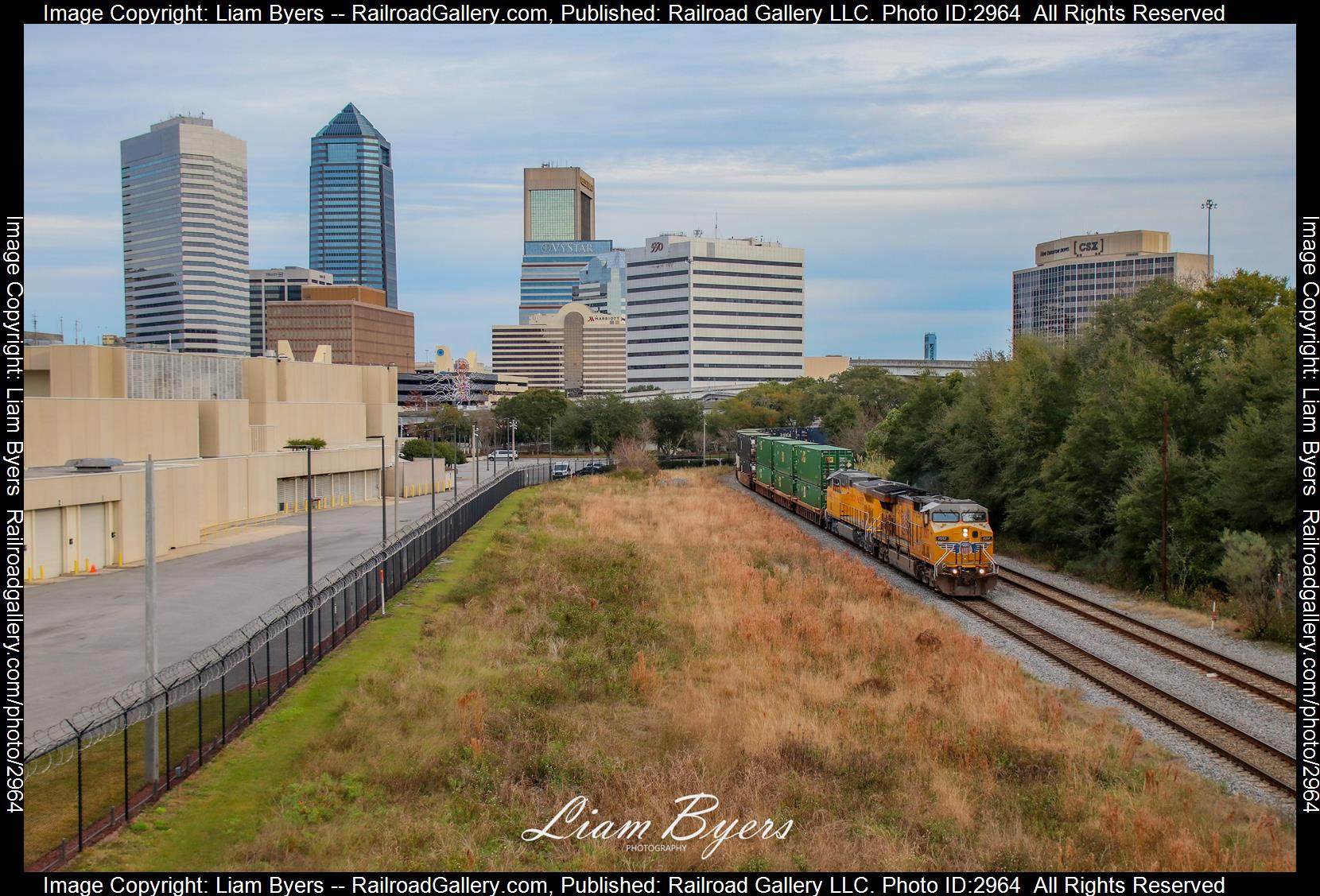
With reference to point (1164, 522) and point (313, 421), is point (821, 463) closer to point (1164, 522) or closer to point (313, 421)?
point (1164, 522)

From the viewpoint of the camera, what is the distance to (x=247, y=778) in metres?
18.5

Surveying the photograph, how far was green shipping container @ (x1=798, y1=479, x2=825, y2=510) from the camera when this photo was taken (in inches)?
2219

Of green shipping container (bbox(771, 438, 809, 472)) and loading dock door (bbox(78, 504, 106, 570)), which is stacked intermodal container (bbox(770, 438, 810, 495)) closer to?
green shipping container (bbox(771, 438, 809, 472))

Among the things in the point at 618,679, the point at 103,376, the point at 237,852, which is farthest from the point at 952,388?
the point at 237,852

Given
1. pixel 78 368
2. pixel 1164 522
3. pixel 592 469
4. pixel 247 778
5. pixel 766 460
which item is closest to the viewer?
pixel 247 778

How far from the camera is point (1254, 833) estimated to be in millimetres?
15469

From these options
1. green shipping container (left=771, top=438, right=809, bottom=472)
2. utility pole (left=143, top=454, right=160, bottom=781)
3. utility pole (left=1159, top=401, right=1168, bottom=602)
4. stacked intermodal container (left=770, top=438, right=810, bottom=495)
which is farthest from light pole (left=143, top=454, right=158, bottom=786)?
green shipping container (left=771, top=438, right=809, bottom=472)

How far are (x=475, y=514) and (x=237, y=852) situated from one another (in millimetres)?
45831

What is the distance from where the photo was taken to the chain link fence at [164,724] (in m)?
15.8

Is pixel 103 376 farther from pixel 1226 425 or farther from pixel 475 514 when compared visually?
pixel 1226 425

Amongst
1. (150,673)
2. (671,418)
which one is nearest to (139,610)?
(150,673)

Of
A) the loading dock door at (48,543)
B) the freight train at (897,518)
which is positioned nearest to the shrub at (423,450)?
the freight train at (897,518)

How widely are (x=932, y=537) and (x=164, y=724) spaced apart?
26442 millimetres

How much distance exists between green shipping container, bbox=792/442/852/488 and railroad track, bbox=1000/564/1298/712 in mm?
17542
